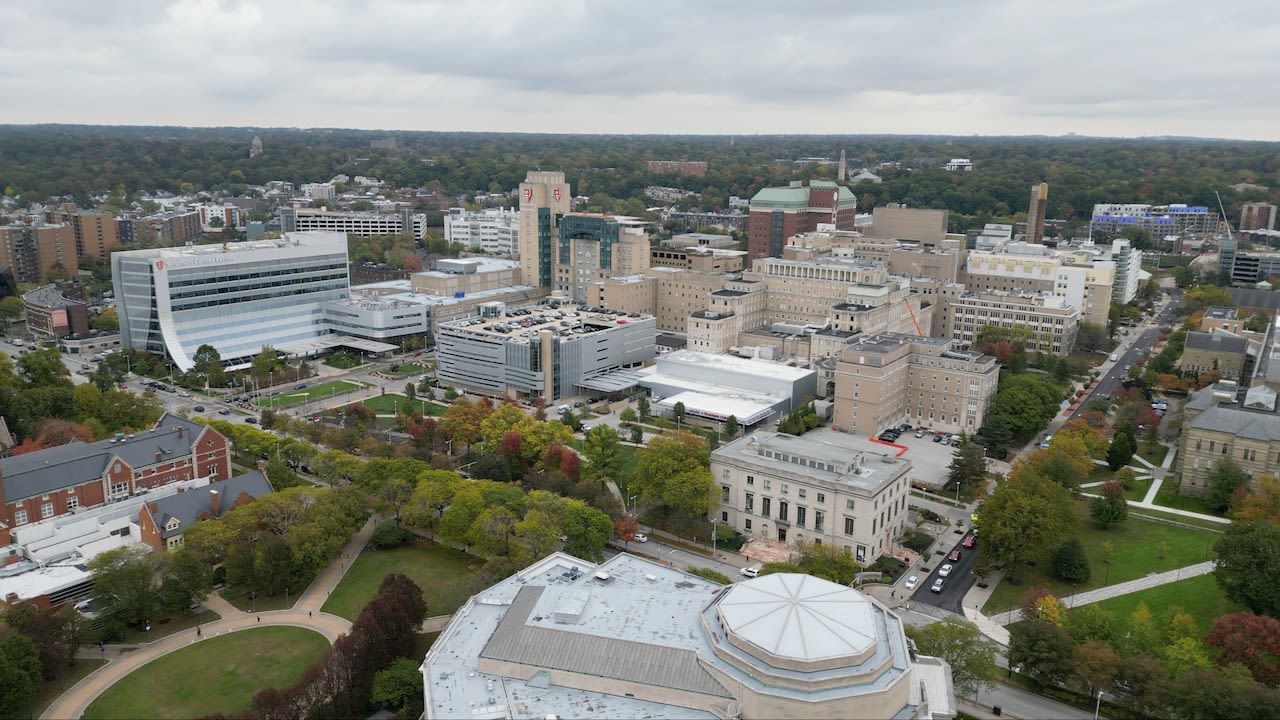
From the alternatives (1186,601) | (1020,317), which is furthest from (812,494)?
(1020,317)

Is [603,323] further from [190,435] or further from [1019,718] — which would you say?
[1019,718]

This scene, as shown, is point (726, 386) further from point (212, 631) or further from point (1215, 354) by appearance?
point (212, 631)

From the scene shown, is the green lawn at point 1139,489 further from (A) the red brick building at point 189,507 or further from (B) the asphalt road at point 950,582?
(A) the red brick building at point 189,507

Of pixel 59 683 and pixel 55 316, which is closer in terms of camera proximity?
pixel 59 683

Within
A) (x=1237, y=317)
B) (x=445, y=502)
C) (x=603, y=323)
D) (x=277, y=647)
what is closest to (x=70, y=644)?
(x=277, y=647)

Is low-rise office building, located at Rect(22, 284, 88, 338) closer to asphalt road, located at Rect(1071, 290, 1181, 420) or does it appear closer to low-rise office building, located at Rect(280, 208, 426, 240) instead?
low-rise office building, located at Rect(280, 208, 426, 240)
